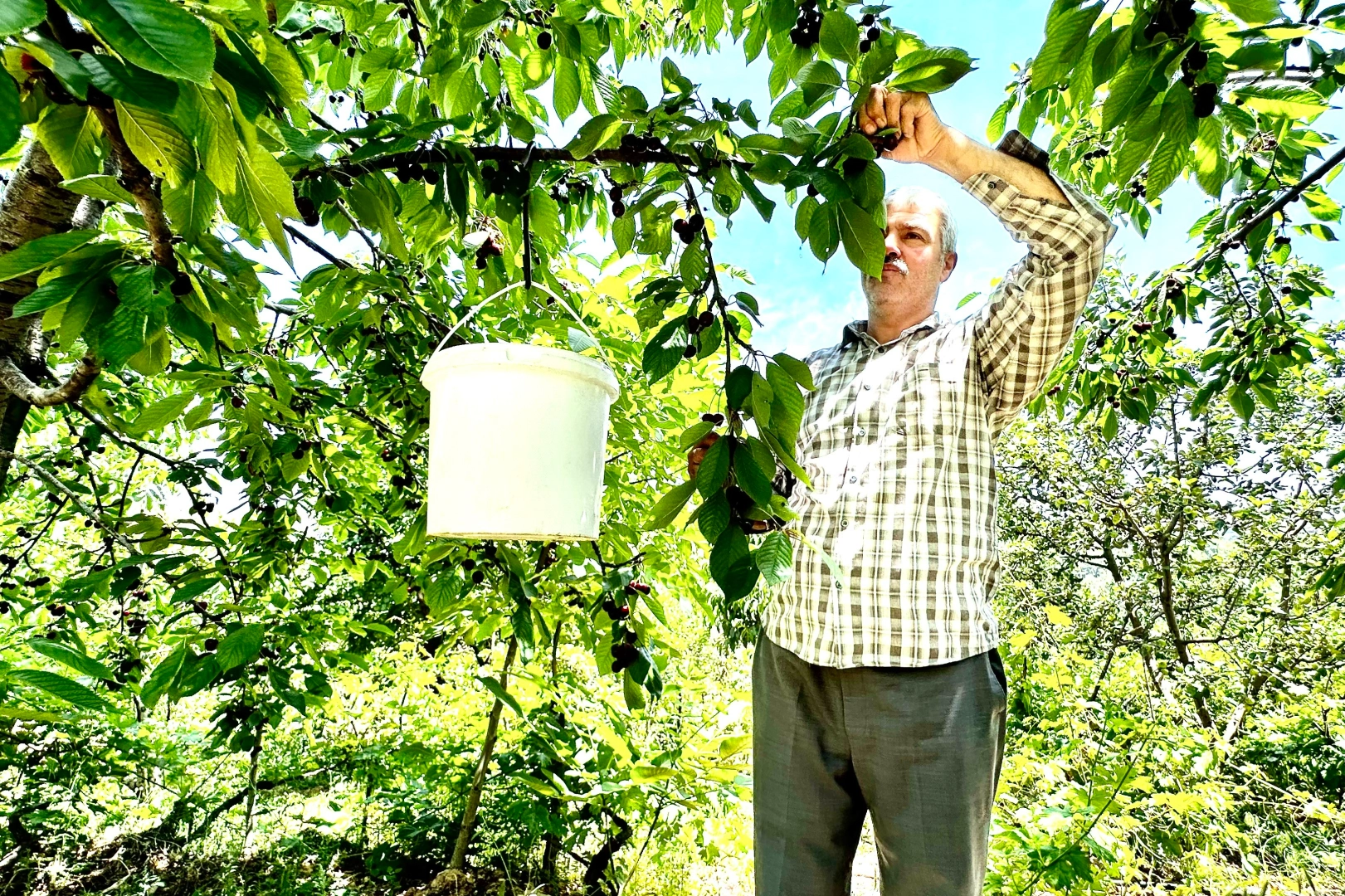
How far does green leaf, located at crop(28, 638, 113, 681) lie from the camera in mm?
568

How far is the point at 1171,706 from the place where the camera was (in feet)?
10.8

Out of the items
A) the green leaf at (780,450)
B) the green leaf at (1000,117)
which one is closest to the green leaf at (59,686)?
the green leaf at (780,450)

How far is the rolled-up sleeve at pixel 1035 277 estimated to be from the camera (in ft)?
4.19

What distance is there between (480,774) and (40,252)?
232cm

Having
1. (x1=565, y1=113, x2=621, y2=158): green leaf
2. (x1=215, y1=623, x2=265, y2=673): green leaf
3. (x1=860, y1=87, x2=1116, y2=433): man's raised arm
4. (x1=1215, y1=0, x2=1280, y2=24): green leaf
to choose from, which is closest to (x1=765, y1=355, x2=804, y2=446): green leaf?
(x1=565, y1=113, x2=621, y2=158): green leaf

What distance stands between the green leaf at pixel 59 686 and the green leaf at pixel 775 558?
1.94 feet

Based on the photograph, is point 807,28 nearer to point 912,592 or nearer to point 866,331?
point 866,331

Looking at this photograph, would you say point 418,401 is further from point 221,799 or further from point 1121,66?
point 221,799

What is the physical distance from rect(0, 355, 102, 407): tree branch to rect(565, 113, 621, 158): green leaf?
743 millimetres

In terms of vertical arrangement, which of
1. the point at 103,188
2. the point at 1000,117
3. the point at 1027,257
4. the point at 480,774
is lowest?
the point at 480,774

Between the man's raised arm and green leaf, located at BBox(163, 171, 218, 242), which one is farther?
the man's raised arm

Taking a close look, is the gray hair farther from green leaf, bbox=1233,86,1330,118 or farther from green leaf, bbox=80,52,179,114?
green leaf, bbox=80,52,179,114

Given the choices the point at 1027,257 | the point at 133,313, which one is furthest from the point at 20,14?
the point at 1027,257

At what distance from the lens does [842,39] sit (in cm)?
81
